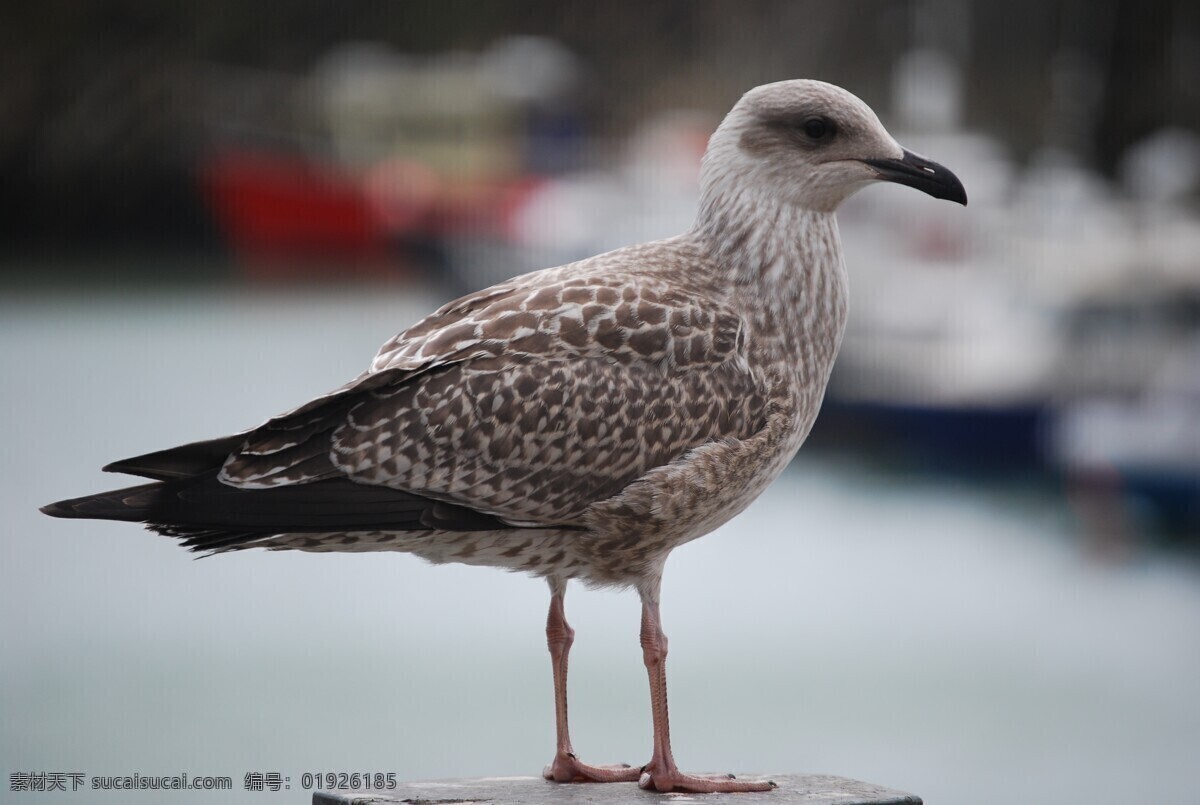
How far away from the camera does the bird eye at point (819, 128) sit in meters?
3.79

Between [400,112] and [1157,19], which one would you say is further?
[400,112]

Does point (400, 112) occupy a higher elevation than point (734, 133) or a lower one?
higher

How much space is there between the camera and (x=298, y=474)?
350 cm

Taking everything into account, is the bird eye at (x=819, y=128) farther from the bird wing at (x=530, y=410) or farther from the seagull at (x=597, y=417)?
the bird wing at (x=530, y=410)

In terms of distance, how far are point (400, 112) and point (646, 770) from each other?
13.1 m

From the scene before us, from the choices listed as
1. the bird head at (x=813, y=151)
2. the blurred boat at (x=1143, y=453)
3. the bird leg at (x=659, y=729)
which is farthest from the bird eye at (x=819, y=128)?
the blurred boat at (x=1143, y=453)

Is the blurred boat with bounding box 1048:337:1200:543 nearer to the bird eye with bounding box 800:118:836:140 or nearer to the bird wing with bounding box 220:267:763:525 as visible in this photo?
the bird eye with bounding box 800:118:836:140

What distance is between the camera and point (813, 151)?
12.6 ft

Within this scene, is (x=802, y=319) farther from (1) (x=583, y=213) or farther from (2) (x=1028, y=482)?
(1) (x=583, y=213)

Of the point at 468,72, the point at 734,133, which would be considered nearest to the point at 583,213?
the point at 468,72

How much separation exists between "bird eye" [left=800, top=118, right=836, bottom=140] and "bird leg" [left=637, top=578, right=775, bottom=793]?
1129mm

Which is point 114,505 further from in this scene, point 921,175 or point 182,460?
point 921,175

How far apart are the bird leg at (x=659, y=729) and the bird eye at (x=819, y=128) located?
3.70 ft

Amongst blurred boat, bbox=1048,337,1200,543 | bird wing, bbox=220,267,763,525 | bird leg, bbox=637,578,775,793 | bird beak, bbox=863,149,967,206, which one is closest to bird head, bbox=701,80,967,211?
bird beak, bbox=863,149,967,206
